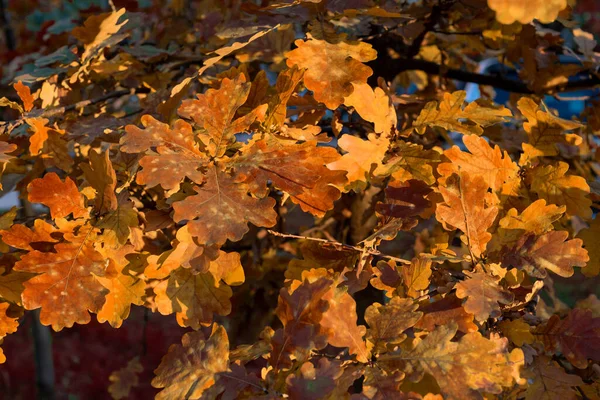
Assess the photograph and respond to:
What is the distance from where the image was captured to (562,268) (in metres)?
0.96

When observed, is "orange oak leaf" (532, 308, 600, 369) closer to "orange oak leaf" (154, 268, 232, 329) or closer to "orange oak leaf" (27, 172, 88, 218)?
"orange oak leaf" (154, 268, 232, 329)

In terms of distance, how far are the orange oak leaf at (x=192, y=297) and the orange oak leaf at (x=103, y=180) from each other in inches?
6.8

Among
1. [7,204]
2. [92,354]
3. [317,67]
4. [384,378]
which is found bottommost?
[7,204]

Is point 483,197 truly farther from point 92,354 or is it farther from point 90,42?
point 92,354

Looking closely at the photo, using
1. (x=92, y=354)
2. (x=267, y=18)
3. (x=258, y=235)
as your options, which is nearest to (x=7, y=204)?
(x=92, y=354)

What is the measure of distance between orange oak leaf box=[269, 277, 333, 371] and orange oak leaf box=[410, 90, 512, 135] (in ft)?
1.28

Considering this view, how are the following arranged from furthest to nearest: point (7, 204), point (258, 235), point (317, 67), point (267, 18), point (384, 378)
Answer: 1. point (7, 204)
2. point (258, 235)
3. point (267, 18)
4. point (317, 67)
5. point (384, 378)

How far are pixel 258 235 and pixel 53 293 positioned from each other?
2.72ft

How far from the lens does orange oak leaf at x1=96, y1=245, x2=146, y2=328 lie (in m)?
1.05

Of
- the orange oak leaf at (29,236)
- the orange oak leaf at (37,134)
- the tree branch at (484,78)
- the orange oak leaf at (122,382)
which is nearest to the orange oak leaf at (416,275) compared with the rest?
the orange oak leaf at (29,236)

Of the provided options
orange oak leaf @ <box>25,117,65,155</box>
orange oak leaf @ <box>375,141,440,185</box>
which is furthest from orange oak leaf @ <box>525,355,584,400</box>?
orange oak leaf @ <box>25,117,65,155</box>

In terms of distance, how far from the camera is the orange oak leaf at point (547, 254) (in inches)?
37.8

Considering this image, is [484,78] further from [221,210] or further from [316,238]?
[221,210]

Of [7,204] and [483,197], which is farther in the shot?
[7,204]
